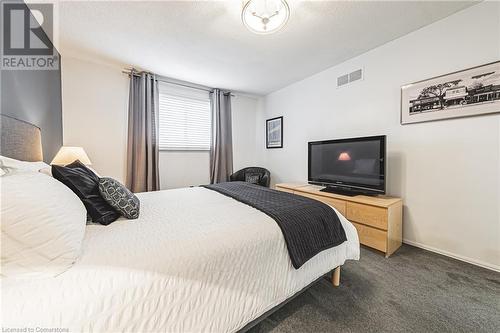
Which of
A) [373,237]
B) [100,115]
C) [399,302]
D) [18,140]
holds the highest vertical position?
[100,115]

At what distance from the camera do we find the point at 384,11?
1914 millimetres

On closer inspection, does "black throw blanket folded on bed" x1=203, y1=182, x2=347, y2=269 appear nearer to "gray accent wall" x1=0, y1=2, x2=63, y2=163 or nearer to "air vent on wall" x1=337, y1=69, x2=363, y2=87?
"gray accent wall" x1=0, y1=2, x2=63, y2=163

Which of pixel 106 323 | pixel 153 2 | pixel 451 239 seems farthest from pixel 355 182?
pixel 153 2

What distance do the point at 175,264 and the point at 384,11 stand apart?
281 centimetres

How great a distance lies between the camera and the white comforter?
661 millimetres

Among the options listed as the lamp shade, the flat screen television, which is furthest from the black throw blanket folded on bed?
the lamp shade

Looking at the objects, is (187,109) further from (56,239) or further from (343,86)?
(56,239)

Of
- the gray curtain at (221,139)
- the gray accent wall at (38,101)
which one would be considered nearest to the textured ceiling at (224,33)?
the gray accent wall at (38,101)

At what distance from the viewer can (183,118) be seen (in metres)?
3.68

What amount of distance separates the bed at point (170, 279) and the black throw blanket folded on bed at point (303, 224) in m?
0.06

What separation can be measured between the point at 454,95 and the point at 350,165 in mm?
1212

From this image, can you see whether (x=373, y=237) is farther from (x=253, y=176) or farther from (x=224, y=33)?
(x=224, y=33)

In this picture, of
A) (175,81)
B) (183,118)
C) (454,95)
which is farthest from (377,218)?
(175,81)

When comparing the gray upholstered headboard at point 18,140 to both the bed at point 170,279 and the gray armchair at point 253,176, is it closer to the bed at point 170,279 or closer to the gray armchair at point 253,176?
the bed at point 170,279
